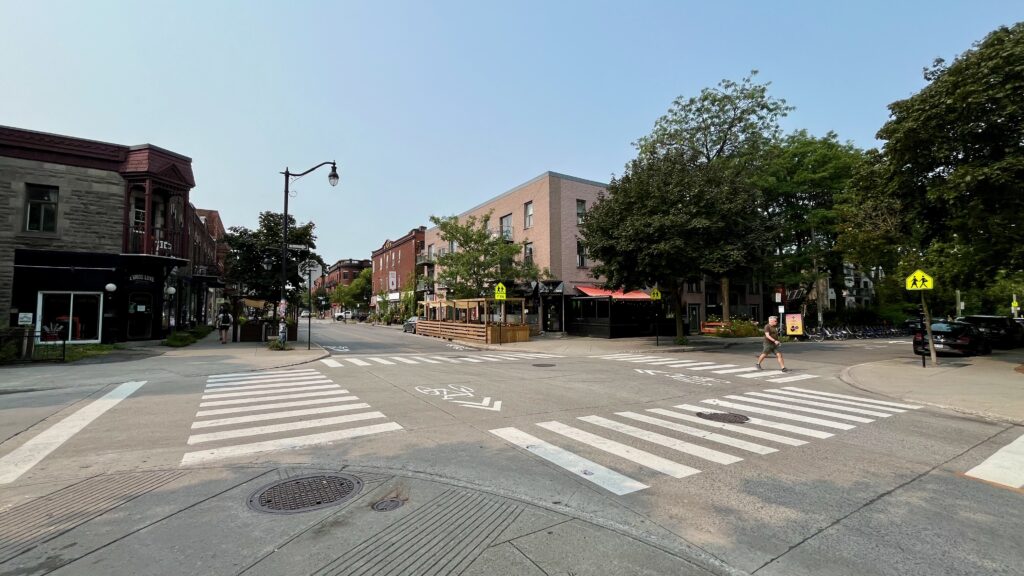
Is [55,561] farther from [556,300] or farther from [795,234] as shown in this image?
[795,234]

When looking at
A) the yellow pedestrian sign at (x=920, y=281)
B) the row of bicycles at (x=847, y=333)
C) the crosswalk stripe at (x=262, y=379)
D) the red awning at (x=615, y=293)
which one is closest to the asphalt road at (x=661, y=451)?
the crosswalk stripe at (x=262, y=379)

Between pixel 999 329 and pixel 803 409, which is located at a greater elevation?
pixel 999 329

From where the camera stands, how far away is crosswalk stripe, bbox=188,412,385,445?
6.35m

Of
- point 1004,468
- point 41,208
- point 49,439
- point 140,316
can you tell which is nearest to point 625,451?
point 1004,468

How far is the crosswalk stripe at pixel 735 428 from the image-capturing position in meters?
6.34

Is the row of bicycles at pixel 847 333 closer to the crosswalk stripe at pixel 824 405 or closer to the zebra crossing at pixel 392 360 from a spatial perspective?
the zebra crossing at pixel 392 360

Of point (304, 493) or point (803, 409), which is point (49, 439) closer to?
point (304, 493)

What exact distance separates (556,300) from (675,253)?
13.6 m

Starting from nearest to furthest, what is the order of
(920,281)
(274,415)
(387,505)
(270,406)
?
(387,505) → (274,415) → (270,406) → (920,281)

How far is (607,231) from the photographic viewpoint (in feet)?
76.7

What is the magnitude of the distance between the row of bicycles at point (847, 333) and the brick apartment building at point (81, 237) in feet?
124

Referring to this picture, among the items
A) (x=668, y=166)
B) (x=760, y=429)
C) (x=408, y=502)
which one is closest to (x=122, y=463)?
(x=408, y=502)

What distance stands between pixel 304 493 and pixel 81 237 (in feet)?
75.7

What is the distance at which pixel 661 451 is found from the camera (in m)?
5.78
